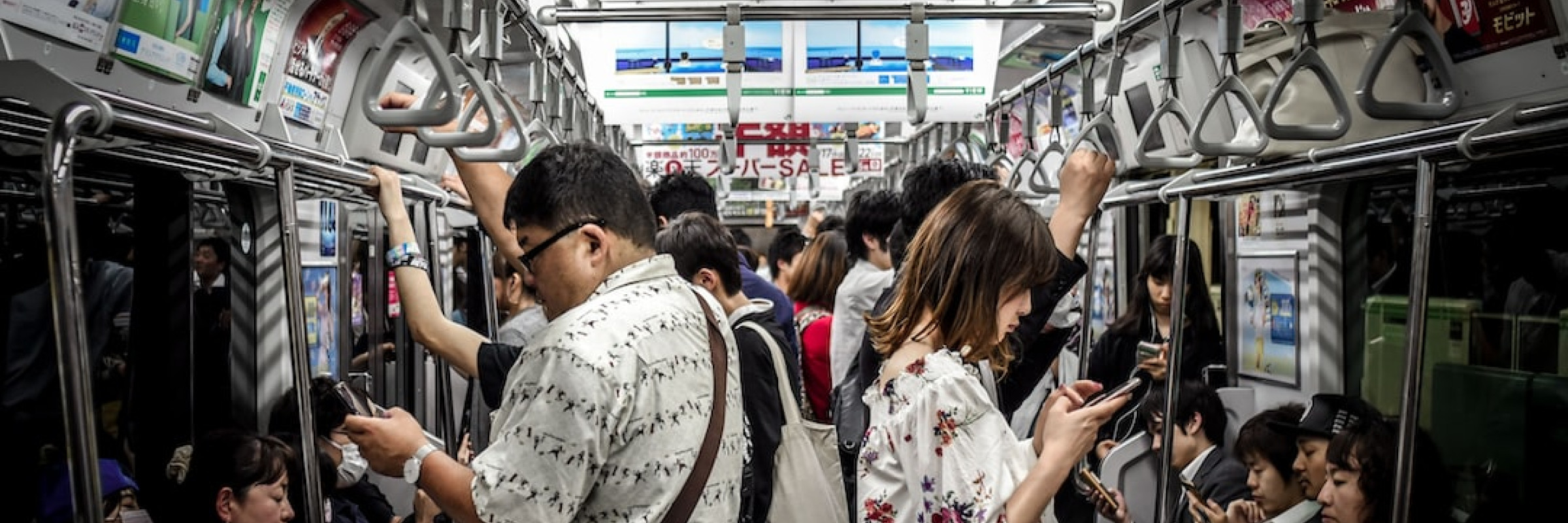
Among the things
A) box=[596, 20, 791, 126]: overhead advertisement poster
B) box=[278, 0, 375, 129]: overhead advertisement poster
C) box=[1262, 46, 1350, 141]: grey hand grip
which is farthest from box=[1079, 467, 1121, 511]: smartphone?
box=[596, 20, 791, 126]: overhead advertisement poster

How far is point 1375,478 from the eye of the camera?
2.65m

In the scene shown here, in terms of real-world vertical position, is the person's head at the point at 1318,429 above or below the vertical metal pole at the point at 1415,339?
below

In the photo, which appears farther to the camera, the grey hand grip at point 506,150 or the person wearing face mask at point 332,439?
the grey hand grip at point 506,150

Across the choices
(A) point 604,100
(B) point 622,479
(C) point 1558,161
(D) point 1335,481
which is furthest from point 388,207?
(A) point 604,100

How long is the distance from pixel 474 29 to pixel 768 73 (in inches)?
125

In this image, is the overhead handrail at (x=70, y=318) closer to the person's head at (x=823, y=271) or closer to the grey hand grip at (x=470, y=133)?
the grey hand grip at (x=470, y=133)

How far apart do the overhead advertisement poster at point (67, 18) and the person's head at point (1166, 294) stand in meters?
2.95

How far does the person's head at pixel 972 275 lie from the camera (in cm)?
254

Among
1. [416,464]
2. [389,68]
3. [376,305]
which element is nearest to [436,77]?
[389,68]

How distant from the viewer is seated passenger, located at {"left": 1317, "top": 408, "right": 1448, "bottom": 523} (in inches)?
101

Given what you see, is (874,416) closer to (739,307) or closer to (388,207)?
(739,307)

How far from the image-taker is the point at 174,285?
116 inches

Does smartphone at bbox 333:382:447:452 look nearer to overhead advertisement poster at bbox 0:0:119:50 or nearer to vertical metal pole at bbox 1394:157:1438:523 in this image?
overhead advertisement poster at bbox 0:0:119:50

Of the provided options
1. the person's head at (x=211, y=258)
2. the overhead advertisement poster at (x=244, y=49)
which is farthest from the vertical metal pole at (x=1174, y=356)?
the overhead advertisement poster at (x=244, y=49)
